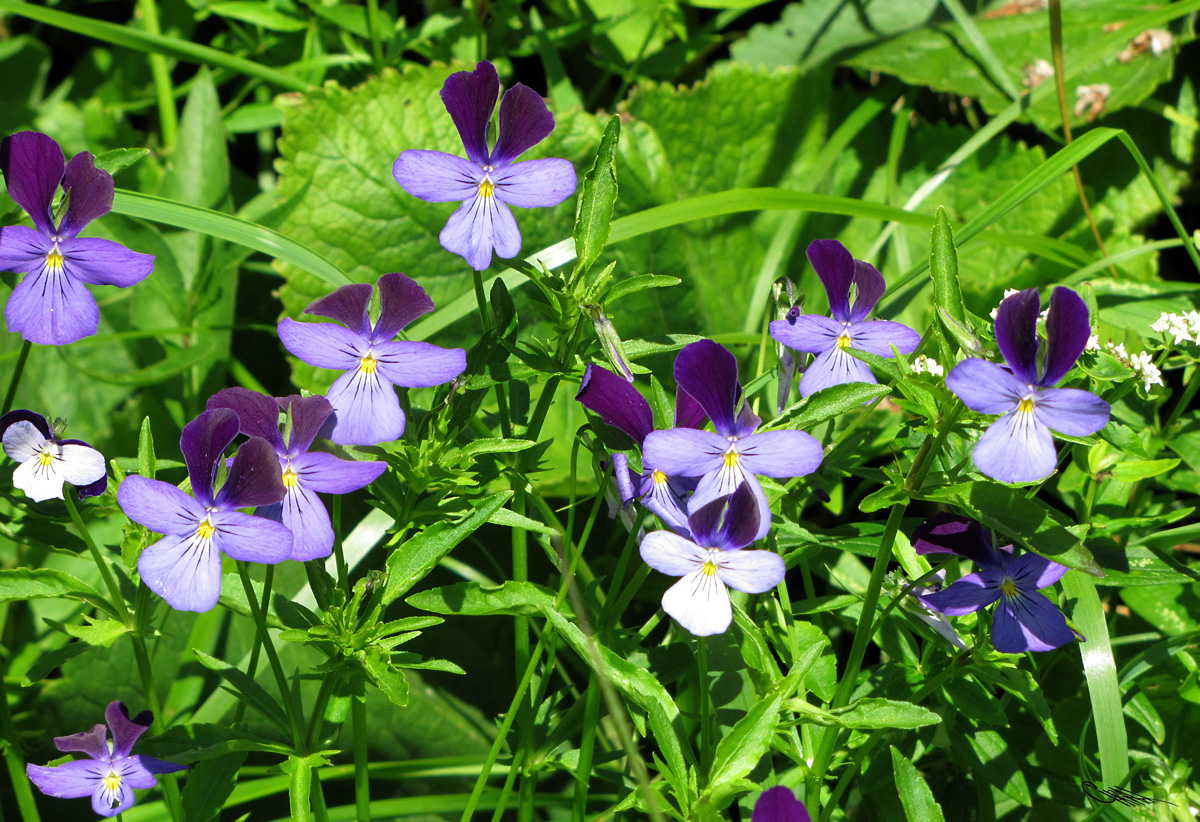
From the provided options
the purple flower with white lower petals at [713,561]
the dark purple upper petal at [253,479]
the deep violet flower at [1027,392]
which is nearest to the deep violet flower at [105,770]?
the dark purple upper petal at [253,479]

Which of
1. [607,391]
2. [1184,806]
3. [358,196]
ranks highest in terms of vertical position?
[358,196]

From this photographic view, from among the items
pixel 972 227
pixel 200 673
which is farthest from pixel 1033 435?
pixel 200 673

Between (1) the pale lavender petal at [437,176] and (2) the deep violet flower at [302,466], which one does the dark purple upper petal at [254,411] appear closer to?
(2) the deep violet flower at [302,466]

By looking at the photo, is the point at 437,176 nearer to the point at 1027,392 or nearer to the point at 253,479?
the point at 253,479

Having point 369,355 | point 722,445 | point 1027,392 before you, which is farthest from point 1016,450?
point 369,355

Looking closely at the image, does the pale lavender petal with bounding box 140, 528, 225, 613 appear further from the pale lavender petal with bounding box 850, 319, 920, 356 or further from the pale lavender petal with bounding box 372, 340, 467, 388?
the pale lavender petal with bounding box 850, 319, 920, 356

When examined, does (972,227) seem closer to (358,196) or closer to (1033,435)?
(1033,435)
